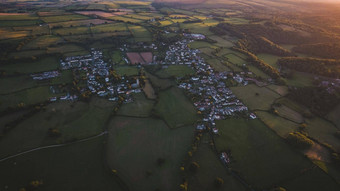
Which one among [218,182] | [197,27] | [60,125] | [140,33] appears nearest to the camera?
[218,182]

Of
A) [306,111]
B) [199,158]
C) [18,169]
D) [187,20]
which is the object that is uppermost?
[187,20]

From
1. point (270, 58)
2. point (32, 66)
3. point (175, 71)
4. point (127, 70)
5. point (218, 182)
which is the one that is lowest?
point (218, 182)

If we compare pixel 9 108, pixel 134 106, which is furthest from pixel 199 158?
pixel 9 108

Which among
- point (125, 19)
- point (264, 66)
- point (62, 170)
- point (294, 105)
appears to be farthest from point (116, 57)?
point (294, 105)

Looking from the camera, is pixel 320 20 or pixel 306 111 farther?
pixel 320 20

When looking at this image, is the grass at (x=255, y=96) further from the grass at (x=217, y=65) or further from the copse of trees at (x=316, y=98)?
the grass at (x=217, y=65)

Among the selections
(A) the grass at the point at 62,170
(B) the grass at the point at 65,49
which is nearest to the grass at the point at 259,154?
(A) the grass at the point at 62,170

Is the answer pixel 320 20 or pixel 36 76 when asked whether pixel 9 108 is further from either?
pixel 320 20

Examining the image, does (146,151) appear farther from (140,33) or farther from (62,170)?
(140,33)
